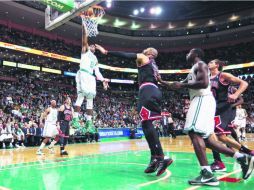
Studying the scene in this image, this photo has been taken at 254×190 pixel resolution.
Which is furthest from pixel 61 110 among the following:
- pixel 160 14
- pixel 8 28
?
pixel 160 14

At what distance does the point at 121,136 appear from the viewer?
71.4 ft

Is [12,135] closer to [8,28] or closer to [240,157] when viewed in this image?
[240,157]

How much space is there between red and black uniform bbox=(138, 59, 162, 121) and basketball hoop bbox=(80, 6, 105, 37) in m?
4.05

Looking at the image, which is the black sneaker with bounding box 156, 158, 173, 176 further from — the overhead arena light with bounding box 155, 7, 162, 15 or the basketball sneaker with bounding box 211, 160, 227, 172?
the overhead arena light with bounding box 155, 7, 162, 15

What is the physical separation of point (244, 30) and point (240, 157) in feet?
110

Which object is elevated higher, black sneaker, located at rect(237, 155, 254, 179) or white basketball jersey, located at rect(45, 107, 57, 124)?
white basketball jersey, located at rect(45, 107, 57, 124)

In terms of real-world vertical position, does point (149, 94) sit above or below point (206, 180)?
above

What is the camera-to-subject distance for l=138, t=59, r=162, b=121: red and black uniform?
5113 millimetres

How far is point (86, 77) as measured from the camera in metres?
7.00

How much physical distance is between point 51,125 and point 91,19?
13.8ft

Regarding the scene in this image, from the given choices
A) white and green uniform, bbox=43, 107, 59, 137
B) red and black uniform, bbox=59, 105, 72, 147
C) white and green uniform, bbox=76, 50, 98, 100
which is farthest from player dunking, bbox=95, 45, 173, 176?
white and green uniform, bbox=43, 107, 59, 137

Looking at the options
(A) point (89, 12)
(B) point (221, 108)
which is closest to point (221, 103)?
(B) point (221, 108)

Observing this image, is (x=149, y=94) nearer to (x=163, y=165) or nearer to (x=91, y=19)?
(x=163, y=165)

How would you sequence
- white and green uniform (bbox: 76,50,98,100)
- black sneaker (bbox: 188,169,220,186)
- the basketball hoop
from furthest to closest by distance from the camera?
1. the basketball hoop
2. white and green uniform (bbox: 76,50,98,100)
3. black sneaker (bbox: 188,169,220,186)
